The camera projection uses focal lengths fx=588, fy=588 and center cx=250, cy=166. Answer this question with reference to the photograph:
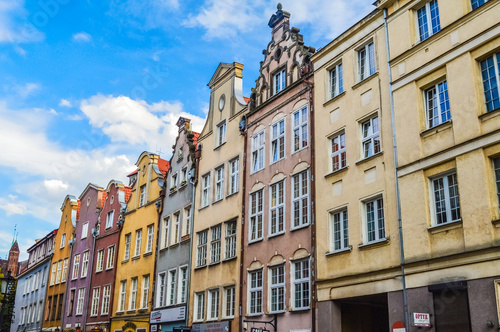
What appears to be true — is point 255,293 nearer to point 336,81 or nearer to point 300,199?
point 300,199

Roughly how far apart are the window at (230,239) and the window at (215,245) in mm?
813

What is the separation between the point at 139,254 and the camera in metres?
36.8

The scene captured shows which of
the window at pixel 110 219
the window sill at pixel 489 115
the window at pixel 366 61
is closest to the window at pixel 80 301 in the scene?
the window at pixel 110 219

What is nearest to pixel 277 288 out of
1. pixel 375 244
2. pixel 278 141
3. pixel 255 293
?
pixel 255 293

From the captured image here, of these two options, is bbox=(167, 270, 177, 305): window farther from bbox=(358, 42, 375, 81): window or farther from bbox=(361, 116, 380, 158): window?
bbox=(358, 42, 375, 81): window

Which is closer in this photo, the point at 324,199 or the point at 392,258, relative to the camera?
the point at 392,258

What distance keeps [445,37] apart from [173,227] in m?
20.2

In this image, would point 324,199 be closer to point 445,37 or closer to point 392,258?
point 392,258

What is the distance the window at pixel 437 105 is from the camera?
704 inches

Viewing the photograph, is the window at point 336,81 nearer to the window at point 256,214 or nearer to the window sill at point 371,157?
the window sill at point 371,157

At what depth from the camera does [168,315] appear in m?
31.4

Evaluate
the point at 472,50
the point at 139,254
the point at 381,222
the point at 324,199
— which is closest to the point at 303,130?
the point at 324,199

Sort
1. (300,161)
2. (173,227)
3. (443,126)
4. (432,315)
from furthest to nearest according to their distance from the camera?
(173,227)
(300,161)
(443,126)
(432,315)

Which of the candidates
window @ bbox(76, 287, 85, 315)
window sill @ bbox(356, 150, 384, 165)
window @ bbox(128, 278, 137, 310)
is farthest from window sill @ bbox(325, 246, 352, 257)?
window @ bbox(76, 287, 85, 315)
